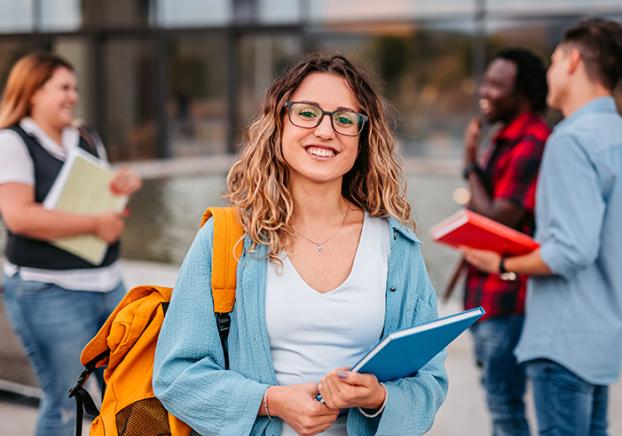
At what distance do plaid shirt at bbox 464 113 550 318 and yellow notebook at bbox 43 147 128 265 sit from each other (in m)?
1.57

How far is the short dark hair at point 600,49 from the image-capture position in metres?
3.12

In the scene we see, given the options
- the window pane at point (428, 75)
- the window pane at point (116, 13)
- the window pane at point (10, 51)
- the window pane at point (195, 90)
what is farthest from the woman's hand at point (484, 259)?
the window pane at point (10, 51)

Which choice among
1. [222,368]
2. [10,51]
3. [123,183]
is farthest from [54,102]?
[10,51]

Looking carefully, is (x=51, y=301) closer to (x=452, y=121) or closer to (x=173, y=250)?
(x=173, y=250)

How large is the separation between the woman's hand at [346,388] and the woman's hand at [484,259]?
1.46m

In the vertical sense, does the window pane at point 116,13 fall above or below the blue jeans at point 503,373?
above

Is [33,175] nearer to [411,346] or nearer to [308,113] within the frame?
[308,113]

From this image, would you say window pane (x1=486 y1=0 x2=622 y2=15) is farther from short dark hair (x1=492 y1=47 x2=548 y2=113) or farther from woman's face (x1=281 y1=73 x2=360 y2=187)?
woman's face (x1=281 y1=73 x2=360 y2=187)

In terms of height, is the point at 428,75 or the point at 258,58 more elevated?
the point at 258,58

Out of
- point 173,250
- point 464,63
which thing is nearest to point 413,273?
point 173,250

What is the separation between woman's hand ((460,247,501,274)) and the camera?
3.41m

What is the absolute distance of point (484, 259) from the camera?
3441 mm

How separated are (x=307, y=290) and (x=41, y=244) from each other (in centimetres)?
184

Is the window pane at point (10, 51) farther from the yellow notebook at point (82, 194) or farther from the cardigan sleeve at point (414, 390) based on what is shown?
the cardigan sleeve at point (414, 390)
